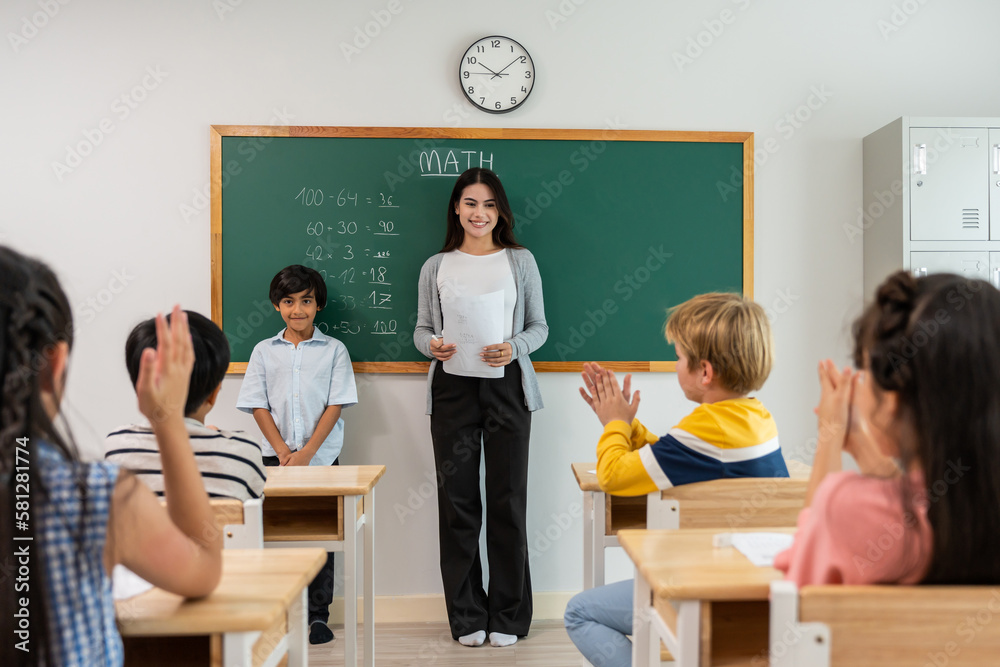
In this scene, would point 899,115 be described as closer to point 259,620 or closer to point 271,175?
point 271,175

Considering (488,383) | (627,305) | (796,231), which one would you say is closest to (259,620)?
(488,383)

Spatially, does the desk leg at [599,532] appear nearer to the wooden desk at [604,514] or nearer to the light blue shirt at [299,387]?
the wooden desk at [604,514]

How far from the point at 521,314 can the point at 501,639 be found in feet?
4.43

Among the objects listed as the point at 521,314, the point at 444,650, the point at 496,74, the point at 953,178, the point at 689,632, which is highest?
the point at 496,74

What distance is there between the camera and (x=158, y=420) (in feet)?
3.11

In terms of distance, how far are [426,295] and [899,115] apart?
234cm

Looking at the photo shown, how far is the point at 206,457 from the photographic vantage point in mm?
1459

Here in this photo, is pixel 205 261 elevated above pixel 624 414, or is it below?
above

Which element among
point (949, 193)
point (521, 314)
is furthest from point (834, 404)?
point (949, 193)

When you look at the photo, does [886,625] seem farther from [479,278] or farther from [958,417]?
[479,278]

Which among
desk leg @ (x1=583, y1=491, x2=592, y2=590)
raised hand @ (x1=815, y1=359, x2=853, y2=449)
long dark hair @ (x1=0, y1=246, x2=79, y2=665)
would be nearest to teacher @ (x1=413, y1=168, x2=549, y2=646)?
desk leg @ (x1=583, y1=491, x2=592, y2=590)

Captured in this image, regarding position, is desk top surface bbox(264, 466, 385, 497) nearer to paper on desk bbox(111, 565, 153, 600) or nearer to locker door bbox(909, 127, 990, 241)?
paper on desk bbox(111, 565, 153, 600)

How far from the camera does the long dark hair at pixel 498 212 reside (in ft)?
9.73

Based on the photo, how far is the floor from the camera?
267 centimetres
